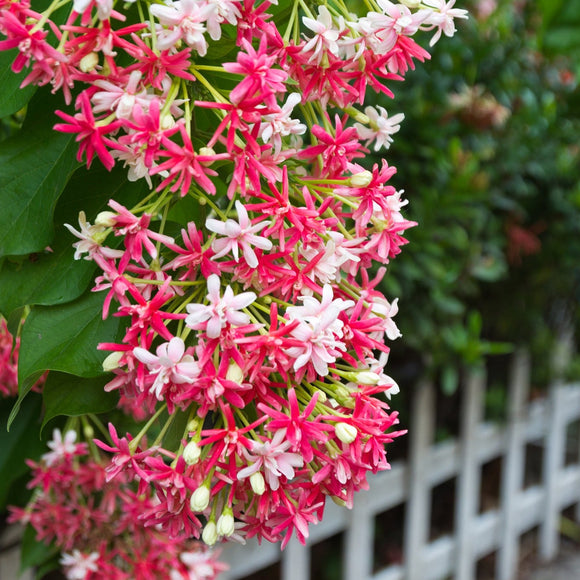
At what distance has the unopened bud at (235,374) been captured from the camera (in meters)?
0.43

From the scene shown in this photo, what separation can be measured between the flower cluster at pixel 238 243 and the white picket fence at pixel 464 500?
4.45ft

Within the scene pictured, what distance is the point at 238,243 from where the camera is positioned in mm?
441

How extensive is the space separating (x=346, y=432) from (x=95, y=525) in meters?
0.51

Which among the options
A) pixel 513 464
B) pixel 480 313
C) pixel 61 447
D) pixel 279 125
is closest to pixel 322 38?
pixel 279 125

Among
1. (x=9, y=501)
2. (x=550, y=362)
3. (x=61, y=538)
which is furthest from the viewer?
(x=550, y=362)

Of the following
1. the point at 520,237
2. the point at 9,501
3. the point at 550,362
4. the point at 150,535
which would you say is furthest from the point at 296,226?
the point at 550,362

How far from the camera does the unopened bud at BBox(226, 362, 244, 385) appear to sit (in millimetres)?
430

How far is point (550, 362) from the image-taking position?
8.39 ft

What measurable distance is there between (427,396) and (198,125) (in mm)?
1692

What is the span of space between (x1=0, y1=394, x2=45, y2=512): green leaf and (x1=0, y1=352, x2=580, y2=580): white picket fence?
0.96 metres

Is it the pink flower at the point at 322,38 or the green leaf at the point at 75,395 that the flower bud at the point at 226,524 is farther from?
the pink flower at the point at 322,38

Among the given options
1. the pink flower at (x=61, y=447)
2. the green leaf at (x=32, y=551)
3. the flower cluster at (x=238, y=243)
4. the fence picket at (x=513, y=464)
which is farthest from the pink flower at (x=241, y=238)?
the fence picket at (x=513, y=464)

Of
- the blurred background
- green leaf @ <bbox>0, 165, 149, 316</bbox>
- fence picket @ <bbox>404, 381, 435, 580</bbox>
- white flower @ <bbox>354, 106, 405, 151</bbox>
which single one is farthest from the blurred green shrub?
green leaf @ <bbox>0, 165, 149, 316</bbox>

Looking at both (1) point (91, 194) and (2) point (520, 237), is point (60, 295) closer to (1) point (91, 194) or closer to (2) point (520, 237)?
(1) point (91, 194)
